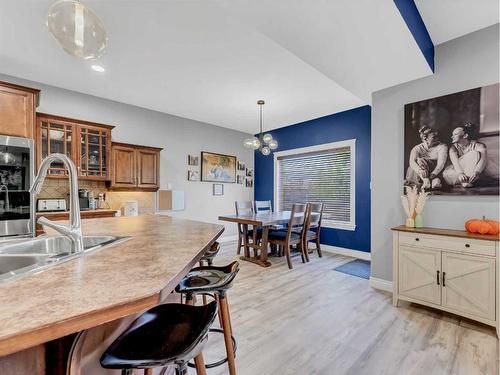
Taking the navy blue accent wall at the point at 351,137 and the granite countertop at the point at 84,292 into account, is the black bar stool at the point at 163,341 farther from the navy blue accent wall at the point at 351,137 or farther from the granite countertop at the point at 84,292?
the navy blue accent wall at the point at 351,137

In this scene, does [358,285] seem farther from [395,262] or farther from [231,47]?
[231,47]

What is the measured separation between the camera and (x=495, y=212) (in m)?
2.25

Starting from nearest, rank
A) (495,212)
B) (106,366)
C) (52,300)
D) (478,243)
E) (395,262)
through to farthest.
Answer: (52,300) → (106,366) → (478,243) → (495,212) → (395,262)

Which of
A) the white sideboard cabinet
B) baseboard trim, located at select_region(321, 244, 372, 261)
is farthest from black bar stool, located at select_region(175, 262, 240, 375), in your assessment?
baseboard trim, located at select_region(321, 244, 372, 261)

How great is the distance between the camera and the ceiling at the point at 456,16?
206 centimetres

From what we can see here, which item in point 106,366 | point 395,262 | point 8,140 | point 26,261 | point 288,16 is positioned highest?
point 288,16

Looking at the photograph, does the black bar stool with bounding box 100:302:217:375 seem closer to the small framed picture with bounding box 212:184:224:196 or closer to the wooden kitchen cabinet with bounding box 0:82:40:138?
the wooden kitchen cabinet with bounding box 0:82:40:138

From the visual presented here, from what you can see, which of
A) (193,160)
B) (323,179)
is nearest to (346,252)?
(323,179)

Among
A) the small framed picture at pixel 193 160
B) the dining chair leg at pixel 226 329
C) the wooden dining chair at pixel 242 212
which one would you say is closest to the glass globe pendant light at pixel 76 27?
the dining chair leg at pixel 226 329

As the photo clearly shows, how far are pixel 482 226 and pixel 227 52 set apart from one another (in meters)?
2.97

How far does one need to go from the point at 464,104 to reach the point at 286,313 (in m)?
2.63

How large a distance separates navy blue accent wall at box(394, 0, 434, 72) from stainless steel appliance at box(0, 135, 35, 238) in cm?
385

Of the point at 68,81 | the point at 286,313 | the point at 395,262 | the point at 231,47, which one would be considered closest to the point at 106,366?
the point at 286,313

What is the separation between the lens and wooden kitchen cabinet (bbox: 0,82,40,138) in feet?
9.22
